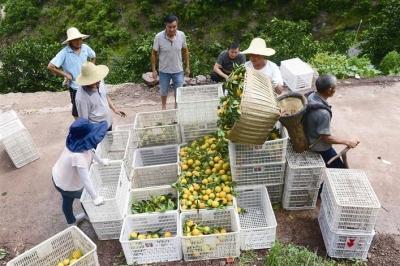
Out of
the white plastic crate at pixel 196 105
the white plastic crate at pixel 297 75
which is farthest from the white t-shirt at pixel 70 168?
the white plastic crate at pixel 297 75

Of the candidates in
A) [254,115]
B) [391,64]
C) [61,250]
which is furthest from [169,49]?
[391,64]

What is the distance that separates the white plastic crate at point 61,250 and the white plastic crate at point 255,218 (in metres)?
1.60

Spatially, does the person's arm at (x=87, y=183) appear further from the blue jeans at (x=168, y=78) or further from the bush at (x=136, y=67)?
the bush at (x=136, y=67)

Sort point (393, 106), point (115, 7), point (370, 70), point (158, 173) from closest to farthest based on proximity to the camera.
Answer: point (158, 173) < point (393, 106) < point (370, 70) < point (115, 7)

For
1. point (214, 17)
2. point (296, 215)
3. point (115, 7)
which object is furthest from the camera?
point (115, 7)

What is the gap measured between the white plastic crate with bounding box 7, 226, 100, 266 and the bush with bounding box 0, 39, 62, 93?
19.9 ft

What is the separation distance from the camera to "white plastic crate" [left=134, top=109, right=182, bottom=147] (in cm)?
554

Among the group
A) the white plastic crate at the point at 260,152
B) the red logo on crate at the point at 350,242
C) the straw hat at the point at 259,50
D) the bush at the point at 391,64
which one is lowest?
the red logo on crate at the point at 350,242

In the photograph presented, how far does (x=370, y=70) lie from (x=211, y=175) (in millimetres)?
5283

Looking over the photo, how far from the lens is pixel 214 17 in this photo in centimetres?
1741

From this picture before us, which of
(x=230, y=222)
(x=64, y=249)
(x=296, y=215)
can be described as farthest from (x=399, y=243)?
(x=64, y=249)

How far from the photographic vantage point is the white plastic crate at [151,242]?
4.16m

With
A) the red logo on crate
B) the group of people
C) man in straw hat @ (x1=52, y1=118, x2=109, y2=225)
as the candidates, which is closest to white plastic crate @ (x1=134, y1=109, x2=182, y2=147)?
the group of people

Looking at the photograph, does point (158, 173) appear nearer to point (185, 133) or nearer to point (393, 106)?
point (185, 133)
